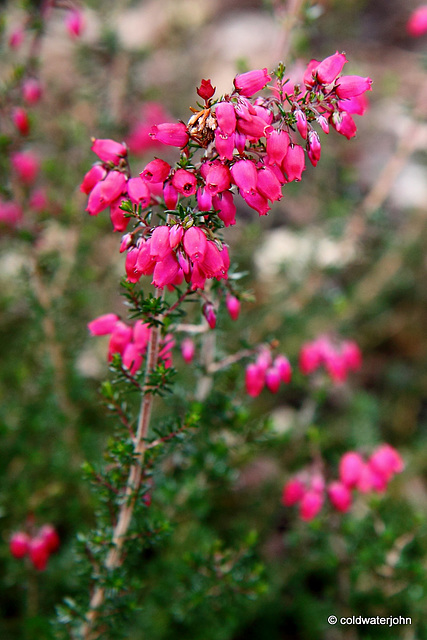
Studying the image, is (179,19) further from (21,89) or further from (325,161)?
(21,89)

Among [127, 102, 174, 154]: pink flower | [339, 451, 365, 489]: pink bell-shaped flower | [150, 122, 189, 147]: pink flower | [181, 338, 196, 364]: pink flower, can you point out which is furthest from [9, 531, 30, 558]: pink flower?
[127, 102, 174, 154]: pink flower

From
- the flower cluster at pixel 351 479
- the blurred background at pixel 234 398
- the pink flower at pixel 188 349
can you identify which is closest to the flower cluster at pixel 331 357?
the blurred background at pixel 234 398

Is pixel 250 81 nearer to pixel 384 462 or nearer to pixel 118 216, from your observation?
pixel 118 216

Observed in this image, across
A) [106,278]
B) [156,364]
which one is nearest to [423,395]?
[106,278]

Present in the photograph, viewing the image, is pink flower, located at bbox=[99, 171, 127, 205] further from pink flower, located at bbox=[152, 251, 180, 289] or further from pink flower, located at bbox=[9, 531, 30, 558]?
pink flower, located at bbox=[9, 531, 30, 558]

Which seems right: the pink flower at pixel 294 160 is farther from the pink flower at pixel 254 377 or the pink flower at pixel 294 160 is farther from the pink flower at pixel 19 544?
the pink flower at pixel 19 544

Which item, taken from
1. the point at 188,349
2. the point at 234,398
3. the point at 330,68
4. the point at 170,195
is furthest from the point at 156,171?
the point at 234,398

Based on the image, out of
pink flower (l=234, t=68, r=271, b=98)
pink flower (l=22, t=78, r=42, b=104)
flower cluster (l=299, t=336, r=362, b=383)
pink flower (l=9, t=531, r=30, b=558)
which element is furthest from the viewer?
flower cluster (l=299, t=336, r=362, b=383)
